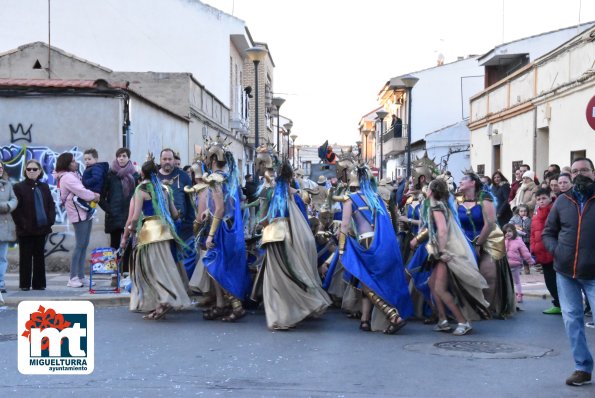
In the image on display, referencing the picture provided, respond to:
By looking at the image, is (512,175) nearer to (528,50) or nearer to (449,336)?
(528,50)

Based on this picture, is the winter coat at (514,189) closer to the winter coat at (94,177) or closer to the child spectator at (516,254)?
the child spectator at (516,254)

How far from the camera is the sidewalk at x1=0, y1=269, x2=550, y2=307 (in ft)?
35.9

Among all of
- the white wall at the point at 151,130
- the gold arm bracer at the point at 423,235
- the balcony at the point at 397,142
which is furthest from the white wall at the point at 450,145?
the gold arm bracer at the point at 423,235

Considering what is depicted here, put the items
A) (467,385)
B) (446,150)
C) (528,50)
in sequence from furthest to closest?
(446,150) → (528,50) → (467,385)

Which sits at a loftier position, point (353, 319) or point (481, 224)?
point (481, 224)

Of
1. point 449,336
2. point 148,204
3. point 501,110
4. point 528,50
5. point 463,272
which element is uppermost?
point 528,50

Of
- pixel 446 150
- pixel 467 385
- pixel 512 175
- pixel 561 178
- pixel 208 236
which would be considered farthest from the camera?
pixel 446 150

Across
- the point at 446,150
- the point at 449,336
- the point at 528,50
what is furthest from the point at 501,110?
the point at 449,336

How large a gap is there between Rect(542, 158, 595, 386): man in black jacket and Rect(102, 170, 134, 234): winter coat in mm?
7091

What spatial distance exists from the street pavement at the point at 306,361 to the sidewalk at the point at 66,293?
93cm

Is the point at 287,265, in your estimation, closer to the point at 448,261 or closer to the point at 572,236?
the point at 448,261

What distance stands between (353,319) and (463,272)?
5.07 ft

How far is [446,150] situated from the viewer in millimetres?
39031

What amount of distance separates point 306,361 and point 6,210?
17.8ft
